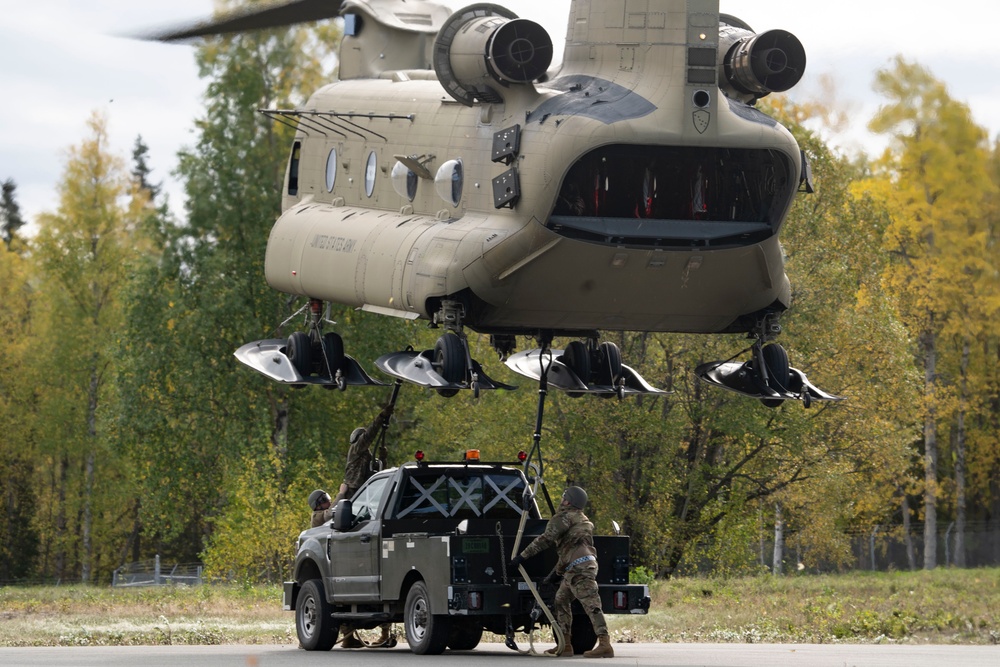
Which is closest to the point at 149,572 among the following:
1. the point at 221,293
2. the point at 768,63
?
the point at 221,293

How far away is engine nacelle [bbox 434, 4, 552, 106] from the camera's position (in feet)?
57.3

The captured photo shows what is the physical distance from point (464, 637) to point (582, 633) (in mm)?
1559

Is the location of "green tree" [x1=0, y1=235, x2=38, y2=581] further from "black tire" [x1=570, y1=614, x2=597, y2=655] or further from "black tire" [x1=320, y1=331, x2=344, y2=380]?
"black tire" [x1=570, y1=614, x2=597, y2=655]

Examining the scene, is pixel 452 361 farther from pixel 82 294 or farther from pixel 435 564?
pixel 82 294

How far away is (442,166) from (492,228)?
158 cm

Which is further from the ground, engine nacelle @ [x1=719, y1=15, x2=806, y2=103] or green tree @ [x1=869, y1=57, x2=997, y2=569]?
green tree @ [x1=869, y1=57, x2=997, y2=569]

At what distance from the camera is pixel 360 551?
713 inches

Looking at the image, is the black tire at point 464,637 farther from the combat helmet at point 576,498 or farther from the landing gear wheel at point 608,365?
the landing gear wheel at point 608,365

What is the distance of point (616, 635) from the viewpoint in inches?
852

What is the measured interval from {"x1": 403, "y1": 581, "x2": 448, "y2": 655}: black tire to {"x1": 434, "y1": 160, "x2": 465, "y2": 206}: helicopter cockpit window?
4396mm

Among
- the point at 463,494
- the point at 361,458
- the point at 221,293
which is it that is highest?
the point at 221,293

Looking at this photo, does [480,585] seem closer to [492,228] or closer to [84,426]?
[492,228]

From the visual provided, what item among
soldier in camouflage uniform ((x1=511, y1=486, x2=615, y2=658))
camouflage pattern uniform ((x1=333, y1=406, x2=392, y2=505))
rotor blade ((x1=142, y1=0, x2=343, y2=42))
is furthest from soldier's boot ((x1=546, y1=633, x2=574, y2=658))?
rotor blade ((x1=142, y1=0, x2=343, y2=42))

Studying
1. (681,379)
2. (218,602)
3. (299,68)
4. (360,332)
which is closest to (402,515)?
(218,602)
